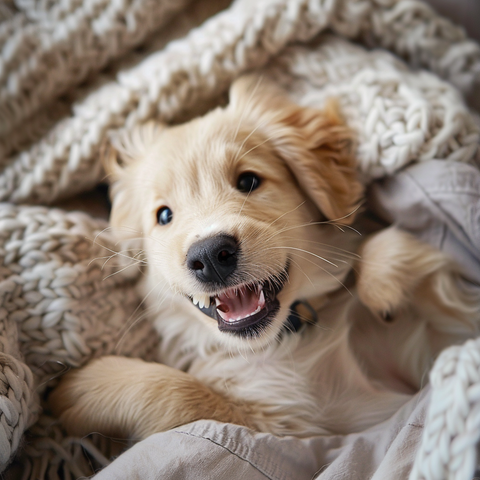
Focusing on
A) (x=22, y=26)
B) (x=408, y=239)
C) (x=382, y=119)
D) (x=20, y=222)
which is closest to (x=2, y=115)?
(x=22, y=26)

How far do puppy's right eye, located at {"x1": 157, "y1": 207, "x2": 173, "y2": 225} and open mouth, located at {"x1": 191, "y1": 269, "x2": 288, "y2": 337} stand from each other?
0.90 feet

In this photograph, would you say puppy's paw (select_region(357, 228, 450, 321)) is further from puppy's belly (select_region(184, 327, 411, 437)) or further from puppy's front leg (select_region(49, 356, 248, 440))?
puppy's front leg (select_region(49, 356, 248, 440))

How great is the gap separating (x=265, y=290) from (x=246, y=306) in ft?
0.22

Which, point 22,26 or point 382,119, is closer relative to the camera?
point 382,119

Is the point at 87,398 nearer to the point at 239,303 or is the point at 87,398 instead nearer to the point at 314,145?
the point at 239,303

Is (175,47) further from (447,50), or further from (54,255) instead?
(447,50)

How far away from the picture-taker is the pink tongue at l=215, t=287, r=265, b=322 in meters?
1.15

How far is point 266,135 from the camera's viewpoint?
136cm

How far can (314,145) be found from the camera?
Result: 1.33 metres

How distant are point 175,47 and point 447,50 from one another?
1016 millimetres

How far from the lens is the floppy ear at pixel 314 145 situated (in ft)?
4.27

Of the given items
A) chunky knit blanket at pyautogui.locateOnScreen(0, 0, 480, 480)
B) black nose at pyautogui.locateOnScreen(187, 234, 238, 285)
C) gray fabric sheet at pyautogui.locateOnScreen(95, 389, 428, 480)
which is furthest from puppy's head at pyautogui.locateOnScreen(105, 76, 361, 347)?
gray fabric sheet at pyautogui.locateOnScreen(95, 389, 428, 480)

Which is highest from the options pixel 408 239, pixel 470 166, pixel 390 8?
pixel 390 8

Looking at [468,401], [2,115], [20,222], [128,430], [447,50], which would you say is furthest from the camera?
[447,50]
